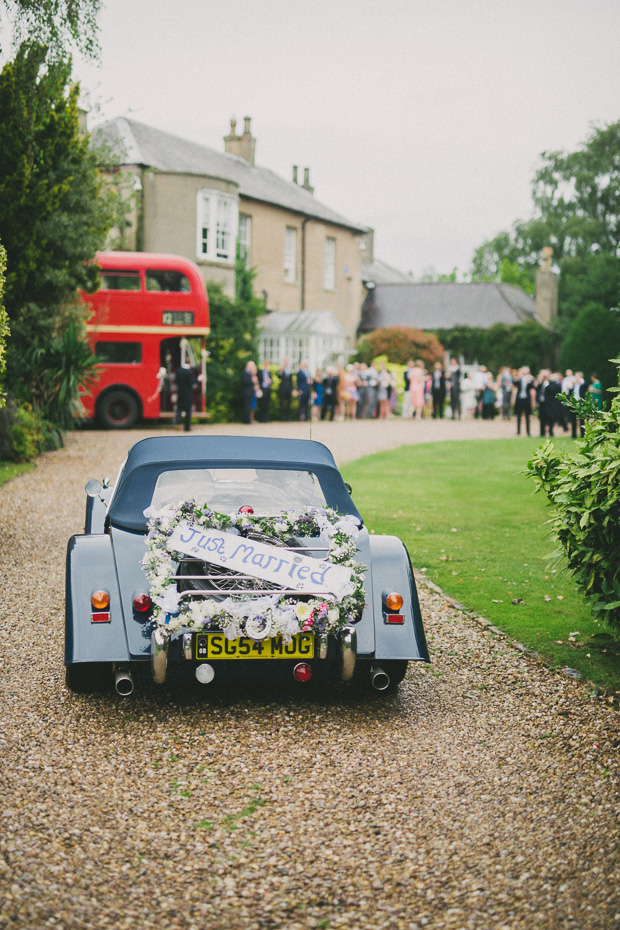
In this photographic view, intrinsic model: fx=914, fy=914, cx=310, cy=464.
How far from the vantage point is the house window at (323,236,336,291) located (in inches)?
1702

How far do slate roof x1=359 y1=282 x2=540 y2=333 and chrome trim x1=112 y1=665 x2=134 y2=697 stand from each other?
153 ft

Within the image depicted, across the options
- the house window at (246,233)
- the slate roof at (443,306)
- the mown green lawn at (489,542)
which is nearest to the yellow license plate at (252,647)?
the mown green lawn at (489,542)

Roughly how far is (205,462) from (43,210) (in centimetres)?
1197

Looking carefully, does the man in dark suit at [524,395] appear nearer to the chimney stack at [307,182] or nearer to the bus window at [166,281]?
the bus window at [166,281]

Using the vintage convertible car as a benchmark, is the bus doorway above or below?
above

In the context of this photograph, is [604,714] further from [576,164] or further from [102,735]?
[576,164]

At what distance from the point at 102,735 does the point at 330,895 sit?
1.80m

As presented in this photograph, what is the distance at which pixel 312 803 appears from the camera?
3.89m

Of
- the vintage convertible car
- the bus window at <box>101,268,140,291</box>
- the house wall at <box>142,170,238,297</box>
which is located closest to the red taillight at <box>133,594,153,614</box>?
the vintage convertible car

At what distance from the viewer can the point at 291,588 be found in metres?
4.70

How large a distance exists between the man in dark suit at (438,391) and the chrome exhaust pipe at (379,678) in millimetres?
28530

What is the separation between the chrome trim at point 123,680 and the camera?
184 inches

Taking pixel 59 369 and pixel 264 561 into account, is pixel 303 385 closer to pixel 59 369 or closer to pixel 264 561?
pixel 59 369

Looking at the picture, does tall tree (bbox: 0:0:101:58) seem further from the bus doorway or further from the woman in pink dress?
the woman in pink dress
